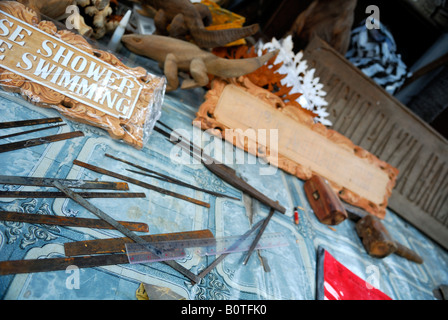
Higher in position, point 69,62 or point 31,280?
point 69,62

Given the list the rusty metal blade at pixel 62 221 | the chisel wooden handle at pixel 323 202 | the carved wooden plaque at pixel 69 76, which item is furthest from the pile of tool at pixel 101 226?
the chisel wooden handle at pixel 323 202

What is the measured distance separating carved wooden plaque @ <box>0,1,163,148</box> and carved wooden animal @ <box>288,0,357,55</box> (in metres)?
2.62

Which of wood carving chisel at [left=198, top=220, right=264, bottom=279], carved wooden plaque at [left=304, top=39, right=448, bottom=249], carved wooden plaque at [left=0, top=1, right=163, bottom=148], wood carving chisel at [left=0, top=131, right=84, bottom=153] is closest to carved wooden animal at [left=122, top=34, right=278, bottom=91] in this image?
carved wooden plaque at [left=0, top=1, right=163, bottom=148]

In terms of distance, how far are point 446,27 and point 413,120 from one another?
2.68 metres

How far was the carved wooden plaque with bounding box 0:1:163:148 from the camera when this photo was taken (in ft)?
4.16

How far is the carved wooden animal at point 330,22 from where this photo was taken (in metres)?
3.21

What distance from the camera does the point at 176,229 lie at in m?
1.27

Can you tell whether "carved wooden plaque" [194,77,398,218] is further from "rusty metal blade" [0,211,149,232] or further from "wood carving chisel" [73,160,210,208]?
"rusty metal blade" [0,211,149,232]

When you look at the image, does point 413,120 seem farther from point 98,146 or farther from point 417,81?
point 98,146

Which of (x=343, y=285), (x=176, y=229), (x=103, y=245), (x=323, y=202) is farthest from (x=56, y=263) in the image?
(x=323, y=202)

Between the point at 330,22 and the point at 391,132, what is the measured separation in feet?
5.08

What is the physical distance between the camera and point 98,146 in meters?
1.39

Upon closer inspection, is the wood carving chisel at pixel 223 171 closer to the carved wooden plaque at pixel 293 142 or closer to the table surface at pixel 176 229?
the table surface at pixel 176 229

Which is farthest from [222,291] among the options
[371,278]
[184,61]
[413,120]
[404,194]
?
[413,120]
